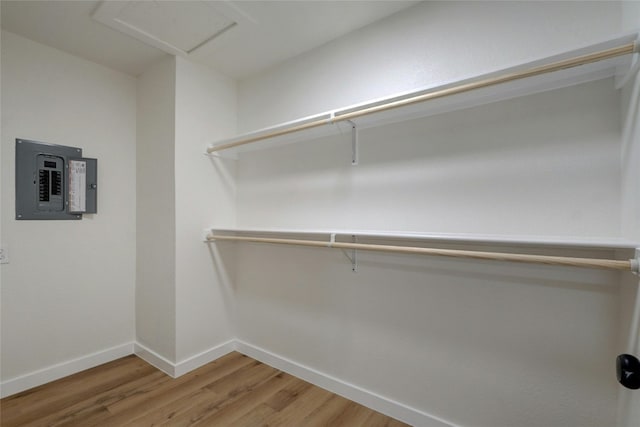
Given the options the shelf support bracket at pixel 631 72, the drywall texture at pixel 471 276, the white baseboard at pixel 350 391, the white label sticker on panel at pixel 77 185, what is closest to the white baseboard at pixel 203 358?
the white baseboard at pixel 350 391

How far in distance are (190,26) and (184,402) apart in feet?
7.72

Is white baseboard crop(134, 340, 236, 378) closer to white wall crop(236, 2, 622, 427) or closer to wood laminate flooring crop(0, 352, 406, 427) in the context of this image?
wood laminate flooring crop(0, 352, 406, 427)

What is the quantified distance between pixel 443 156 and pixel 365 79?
2.36ft

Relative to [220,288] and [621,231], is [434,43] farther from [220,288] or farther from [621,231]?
[220,288]

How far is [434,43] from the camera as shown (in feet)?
5.13

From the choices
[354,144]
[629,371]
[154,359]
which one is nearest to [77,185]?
[154,359]

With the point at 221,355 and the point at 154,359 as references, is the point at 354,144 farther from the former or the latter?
the point at 154,359

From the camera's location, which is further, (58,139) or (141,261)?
(141,261)

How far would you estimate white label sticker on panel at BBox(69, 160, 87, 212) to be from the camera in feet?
6.86

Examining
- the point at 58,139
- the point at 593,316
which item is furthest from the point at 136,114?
the point at 593,316

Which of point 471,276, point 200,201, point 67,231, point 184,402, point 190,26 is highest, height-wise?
point 190,26

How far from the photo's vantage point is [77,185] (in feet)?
6.93

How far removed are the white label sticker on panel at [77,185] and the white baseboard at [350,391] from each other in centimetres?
167

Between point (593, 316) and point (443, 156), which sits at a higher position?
point (443, 156)
